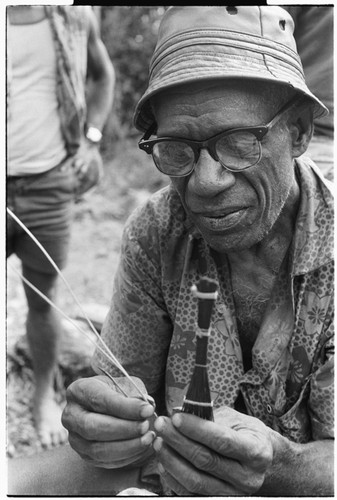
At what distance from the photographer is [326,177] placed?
157 cm

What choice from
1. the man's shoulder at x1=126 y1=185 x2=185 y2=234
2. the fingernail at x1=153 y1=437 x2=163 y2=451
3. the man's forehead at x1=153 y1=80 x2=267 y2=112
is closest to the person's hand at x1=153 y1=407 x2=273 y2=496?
the fingernail at x1=153 y1=437 x2=163 y2=451

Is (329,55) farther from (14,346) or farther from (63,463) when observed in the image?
(14,346)

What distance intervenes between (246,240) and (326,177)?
352 millimetres

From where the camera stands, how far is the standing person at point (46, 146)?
2150 mm

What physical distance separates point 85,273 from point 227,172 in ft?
8.54

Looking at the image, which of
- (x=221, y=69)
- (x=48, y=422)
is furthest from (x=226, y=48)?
(x=48, y=422)

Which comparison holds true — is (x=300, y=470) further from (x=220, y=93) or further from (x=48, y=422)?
(x=48, y=422)

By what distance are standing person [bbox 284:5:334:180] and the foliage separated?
226 cm

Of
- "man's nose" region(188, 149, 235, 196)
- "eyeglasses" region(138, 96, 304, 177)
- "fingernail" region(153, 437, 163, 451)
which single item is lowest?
"fingernail" region(153, 437, 163, 451)

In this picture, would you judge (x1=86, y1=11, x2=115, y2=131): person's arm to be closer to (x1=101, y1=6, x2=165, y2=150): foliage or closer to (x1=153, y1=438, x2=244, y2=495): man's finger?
(x1=101, y1=6, x2=165, y2=150): foliage

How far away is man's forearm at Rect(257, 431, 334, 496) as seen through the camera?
4.40 feet

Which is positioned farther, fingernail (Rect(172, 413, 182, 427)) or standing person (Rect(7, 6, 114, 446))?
standing person (Rect(7, 6, 114, 446))

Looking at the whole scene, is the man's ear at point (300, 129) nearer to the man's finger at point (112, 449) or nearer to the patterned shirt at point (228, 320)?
the patterned shirt at point (228, 320)

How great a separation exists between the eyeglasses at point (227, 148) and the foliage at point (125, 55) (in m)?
2.68
